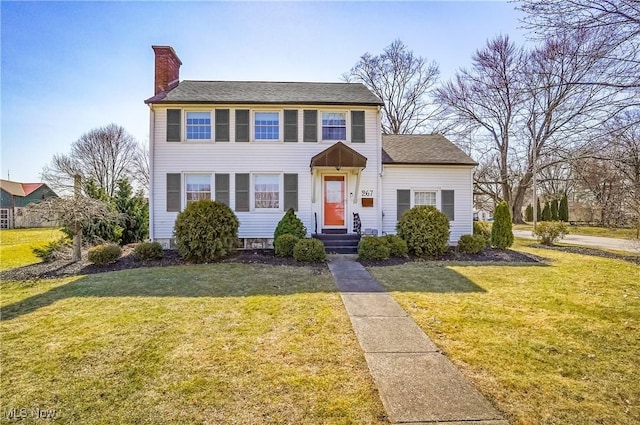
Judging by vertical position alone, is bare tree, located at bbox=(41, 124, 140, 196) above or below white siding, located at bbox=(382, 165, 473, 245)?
above

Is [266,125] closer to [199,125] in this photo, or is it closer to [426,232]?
[199,125]

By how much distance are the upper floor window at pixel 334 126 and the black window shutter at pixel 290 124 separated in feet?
3.59

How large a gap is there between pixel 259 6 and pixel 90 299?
25.0ft

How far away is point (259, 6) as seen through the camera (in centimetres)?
823

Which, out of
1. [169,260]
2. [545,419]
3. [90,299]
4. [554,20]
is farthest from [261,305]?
[554,20]

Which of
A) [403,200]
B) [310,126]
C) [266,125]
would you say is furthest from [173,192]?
[403,200]

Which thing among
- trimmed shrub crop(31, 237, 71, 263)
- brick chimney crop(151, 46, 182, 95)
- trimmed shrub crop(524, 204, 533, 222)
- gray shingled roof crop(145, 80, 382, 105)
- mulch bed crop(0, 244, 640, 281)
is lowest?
mulch bed crop(0, 244, 640, 281)

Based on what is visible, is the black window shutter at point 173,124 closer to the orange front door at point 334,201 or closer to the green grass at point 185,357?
the orange front door at point 334,201

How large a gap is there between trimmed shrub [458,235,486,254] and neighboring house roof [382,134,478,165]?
341 cm

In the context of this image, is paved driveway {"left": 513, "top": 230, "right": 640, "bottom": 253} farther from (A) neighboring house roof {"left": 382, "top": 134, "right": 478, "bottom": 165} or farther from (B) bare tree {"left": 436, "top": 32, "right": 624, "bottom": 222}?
(A) neighboring house roof {"left": 382, "top": 134, "right": 478, "bottom": 165}

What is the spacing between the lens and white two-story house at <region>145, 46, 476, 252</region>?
12.4m

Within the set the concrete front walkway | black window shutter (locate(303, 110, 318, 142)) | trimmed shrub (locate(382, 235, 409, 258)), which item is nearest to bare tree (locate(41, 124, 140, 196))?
black window shutter (locate(303, 110, 318, 142))

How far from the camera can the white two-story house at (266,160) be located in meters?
12.4

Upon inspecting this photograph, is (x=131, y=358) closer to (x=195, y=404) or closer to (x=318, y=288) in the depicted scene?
(x=195, y=404)
